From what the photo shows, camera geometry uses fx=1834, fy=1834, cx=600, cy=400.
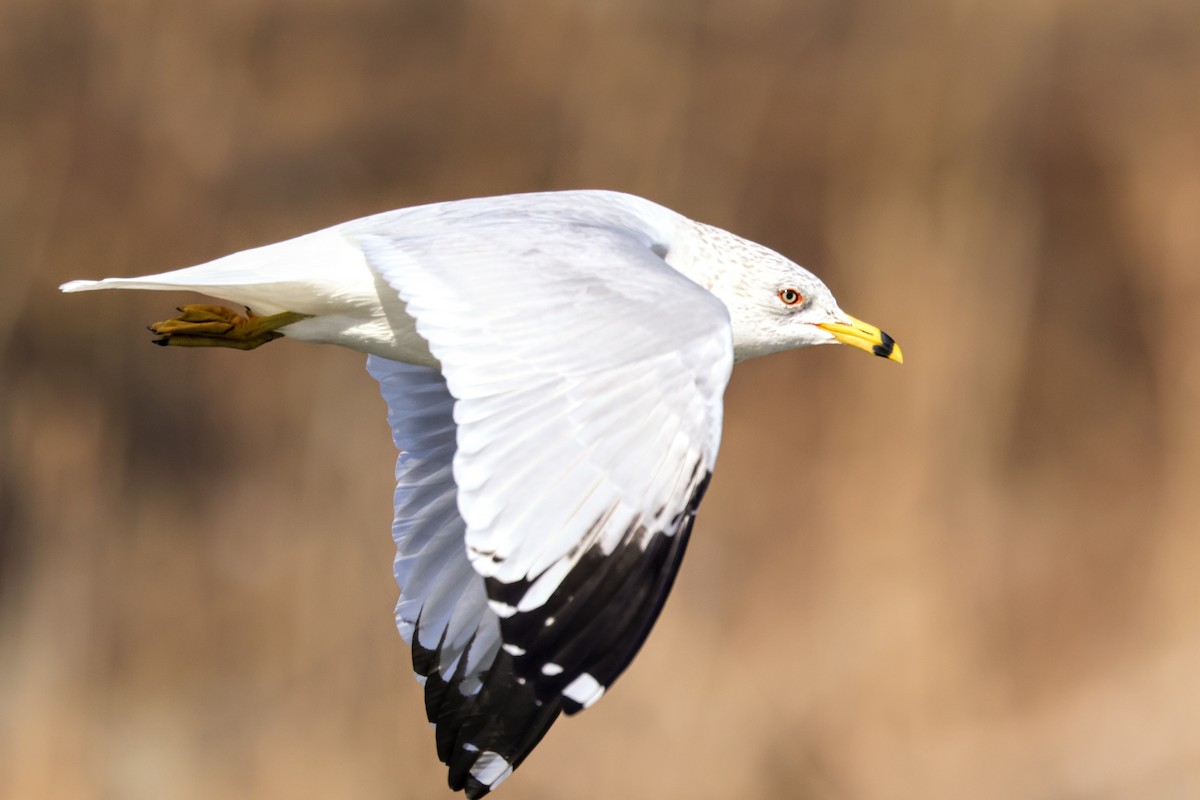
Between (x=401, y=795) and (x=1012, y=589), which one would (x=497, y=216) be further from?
(x=1012, y=589)

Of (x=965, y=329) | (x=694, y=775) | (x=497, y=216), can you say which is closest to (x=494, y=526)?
(x=497, y=216)

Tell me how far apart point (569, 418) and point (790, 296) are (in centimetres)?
116

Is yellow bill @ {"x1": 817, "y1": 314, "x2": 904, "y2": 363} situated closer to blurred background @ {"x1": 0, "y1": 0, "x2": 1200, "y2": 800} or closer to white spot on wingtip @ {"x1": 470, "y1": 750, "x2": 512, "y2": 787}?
white spot on wingtip @ {"x1": 470, "y1": 750, "x2": 512, "y2": 787}

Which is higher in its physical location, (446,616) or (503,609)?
(503,609)

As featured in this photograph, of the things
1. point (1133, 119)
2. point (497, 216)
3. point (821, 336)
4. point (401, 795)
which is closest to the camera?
point (497, 216)

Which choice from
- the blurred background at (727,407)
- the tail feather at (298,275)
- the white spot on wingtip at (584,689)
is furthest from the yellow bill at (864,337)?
the blurred background at (727,407)

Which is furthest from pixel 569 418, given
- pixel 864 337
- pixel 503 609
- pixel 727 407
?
pixel 727 407

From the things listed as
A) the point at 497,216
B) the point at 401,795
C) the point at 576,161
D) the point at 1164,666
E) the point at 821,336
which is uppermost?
the point at 497,216

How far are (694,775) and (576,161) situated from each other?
2256mm

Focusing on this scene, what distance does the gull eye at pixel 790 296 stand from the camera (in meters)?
3.77

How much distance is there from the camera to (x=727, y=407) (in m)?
6.95

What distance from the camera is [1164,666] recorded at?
694 centimetres

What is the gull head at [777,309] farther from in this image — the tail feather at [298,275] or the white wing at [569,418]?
the tail feather at [298,275]

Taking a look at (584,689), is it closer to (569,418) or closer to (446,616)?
(569,418)
